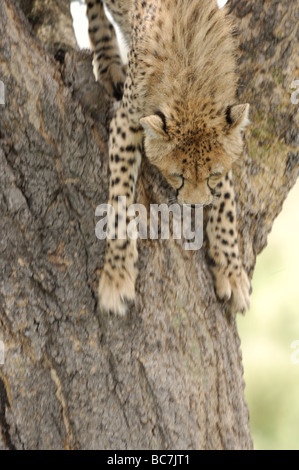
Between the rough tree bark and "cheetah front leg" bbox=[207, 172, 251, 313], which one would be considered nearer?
the rough tree bark

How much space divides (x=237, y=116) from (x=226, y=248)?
1.82 ft

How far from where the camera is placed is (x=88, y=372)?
2242mm

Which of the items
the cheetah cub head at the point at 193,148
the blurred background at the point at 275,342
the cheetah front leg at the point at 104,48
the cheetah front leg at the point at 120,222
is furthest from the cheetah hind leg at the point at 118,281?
the blurred background at the point at 275,342

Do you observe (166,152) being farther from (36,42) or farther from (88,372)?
(88,372)

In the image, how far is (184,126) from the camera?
2.35 m

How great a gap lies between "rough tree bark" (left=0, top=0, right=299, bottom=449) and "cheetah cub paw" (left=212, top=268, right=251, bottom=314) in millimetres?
137

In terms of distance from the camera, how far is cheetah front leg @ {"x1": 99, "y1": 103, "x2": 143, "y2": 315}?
2.30 m

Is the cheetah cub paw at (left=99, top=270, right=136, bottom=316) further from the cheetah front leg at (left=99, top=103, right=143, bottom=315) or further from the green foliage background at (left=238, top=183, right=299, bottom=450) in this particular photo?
the green foliage background at (left=238, top=183, right=299, bottom=450)

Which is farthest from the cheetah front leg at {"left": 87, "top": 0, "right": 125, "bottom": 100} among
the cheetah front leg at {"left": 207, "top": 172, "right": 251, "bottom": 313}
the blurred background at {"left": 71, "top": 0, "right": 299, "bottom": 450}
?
the blurred background at {"left": 71, "top": 0, "right": 299, "bottom": 450}

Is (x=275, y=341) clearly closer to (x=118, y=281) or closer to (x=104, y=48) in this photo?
(x=104, y=48)

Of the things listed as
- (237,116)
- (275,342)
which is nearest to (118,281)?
(237,116)

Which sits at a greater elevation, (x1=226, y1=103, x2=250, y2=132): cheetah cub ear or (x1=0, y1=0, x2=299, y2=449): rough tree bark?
(x1=226, y1=103, x2=250, y2=132): cheetah cub ear

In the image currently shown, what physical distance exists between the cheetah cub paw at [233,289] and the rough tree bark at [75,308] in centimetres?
14
